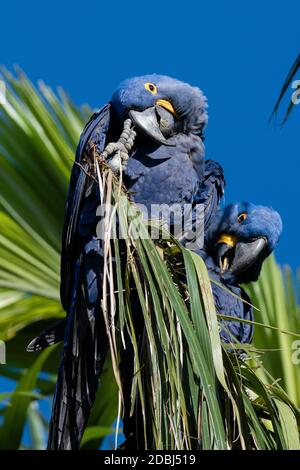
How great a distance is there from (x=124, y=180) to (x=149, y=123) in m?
0.25

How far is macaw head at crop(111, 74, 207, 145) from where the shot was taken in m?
4.01

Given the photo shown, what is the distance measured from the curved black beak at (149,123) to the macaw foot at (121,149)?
0.03m

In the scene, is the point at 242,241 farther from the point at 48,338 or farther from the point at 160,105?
the point at 48,338

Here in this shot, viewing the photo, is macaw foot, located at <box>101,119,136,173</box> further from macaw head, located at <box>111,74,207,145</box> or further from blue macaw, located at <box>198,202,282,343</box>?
blue macaw, located at <box>198,202,282,343</box>

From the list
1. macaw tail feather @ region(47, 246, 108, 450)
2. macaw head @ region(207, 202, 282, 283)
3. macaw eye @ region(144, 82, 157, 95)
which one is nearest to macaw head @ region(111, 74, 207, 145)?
macaw eye @ region(144, 82, 157, 95)

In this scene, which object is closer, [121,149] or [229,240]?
[121,149]

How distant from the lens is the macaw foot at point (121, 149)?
3.65 meters

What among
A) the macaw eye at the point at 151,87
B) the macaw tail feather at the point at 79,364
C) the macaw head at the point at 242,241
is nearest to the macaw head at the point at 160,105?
the macaw eye at the point at 151,87

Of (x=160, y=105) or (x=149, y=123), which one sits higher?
(x=160, y=105)

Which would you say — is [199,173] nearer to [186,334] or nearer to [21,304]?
[21,304]

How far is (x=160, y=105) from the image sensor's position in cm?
412

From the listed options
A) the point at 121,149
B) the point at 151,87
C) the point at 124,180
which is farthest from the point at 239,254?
the point at 121,149

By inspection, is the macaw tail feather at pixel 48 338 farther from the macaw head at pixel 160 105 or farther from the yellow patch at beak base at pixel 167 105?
the yellow patch at beak base at pixel 167 105

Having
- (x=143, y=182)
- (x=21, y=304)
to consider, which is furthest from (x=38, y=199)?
(x=143, y=182)
